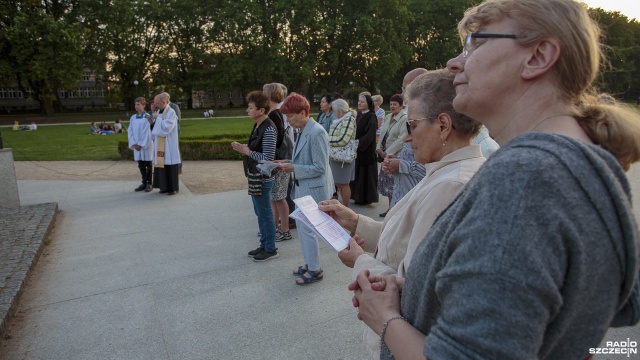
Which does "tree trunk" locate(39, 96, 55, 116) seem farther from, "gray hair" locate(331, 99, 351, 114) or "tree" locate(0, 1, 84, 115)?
"gray hair" locate(331, 99, 351, 114)

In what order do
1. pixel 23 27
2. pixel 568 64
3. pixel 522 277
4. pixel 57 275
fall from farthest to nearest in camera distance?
pixel 23 27
pixel 57 275
pixel 568 64
pixel 522 277

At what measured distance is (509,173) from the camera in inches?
30.4

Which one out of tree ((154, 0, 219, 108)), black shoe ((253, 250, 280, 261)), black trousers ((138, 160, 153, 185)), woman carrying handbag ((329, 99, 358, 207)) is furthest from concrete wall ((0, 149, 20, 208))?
tree ((154, 0, 219, 108))

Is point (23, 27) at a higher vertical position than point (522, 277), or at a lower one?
higher

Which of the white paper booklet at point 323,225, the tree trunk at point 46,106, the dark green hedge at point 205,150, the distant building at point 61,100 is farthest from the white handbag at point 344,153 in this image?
the distant building at point 61,100

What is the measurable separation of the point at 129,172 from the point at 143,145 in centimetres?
269

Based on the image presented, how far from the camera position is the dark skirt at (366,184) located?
732 cm

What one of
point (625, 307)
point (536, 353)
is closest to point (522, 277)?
point (536, 353)

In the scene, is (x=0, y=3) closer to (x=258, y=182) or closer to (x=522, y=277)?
(x=258, y=182)

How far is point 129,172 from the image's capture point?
37.0 feet

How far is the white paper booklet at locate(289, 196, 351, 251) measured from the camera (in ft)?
6.14

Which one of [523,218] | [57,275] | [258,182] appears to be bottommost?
[57,275]

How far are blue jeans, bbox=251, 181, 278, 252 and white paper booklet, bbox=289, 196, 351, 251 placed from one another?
2.54 meters

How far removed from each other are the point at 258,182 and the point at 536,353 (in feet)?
13.8
